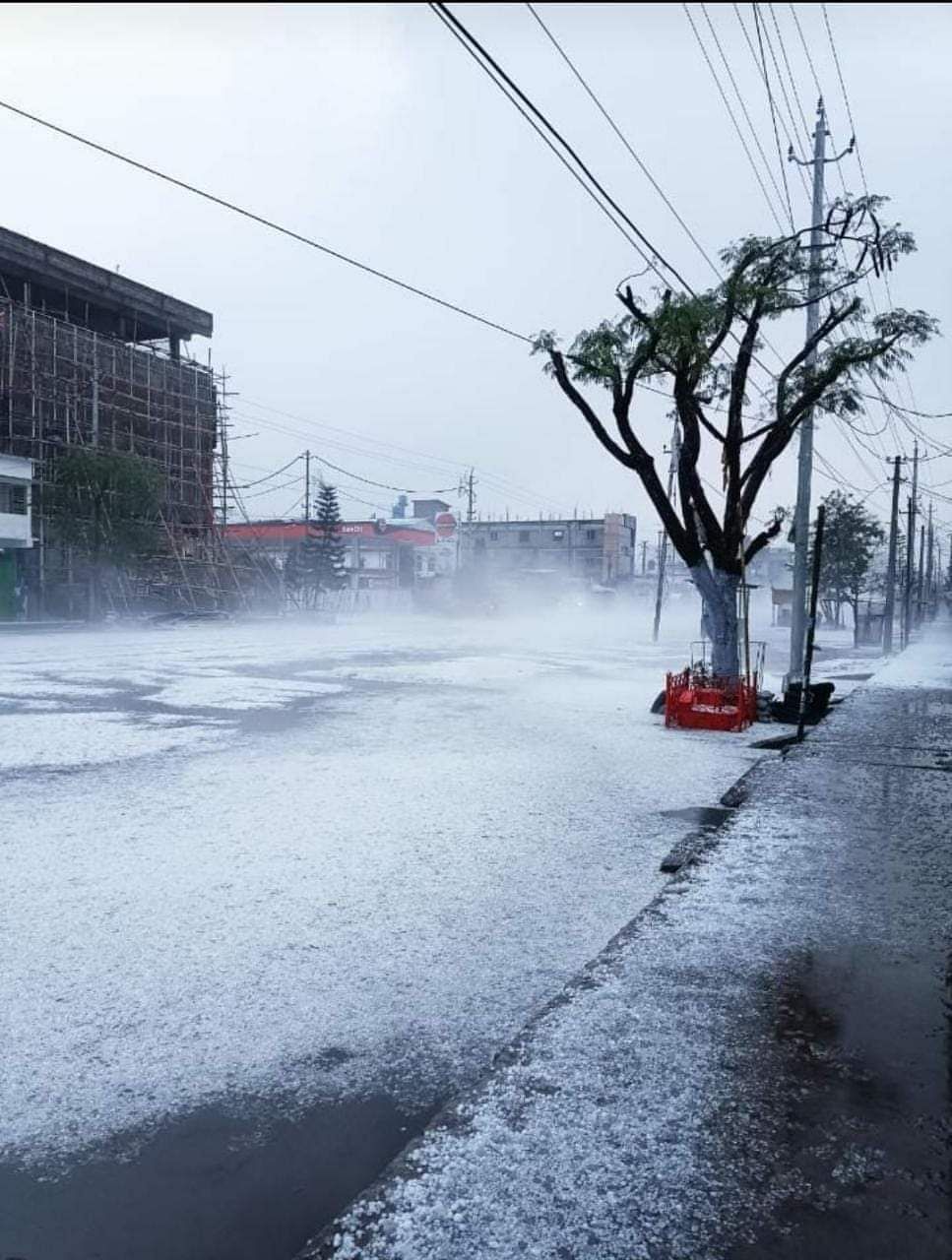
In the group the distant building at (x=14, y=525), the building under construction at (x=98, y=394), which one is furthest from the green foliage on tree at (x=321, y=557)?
the distant building at (x=14, y=525)

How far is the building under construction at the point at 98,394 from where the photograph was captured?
4184 centimetres

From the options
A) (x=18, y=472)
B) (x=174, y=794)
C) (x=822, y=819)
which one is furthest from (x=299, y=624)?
(x=822, y=819)

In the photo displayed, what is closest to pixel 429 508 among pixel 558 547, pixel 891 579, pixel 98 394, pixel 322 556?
pixel 558 547

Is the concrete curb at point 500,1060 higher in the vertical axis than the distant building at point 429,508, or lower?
lower

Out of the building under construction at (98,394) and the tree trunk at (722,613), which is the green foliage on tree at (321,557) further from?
the tree trunk at (722,613)

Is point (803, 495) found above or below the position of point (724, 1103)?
above

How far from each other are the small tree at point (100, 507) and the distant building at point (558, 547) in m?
48.1

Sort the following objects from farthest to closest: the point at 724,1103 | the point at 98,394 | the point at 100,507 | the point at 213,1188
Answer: the point at 98,394 → the point at 100,507 → the point at 213,1188 → the point at 724,1103

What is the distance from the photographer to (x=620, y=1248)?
211cm

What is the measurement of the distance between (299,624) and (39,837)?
123 ft

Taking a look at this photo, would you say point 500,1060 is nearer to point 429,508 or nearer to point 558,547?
point 558,547

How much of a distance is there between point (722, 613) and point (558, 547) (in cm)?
7625

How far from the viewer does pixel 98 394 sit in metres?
46.1

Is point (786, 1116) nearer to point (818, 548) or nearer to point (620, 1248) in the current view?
point (620, 1248)
